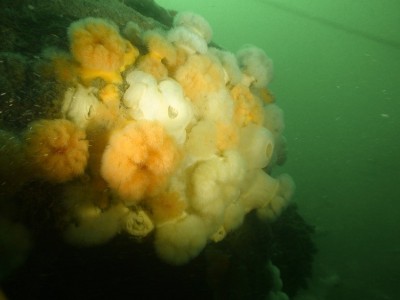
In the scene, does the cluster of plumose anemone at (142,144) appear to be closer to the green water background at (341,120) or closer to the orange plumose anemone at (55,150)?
the orange plumose anemone at (55,150)

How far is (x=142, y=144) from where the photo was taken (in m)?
2.97

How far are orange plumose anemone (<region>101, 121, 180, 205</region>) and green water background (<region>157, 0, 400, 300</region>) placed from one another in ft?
23.7

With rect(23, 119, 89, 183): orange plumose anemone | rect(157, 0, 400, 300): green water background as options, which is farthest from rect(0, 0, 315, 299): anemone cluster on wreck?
rect(157, 0, 400, 300): green water background

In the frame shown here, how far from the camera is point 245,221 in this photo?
4996 mm

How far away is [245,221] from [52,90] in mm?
3338

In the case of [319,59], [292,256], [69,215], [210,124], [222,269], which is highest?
[210,124]

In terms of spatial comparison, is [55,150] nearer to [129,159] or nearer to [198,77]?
[129,159]

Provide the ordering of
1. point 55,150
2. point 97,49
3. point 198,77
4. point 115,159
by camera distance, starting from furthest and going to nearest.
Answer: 1. point 198,77
2. point 97,49
3. point 115,159
4. point 55,150

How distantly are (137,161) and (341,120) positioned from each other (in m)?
26.5

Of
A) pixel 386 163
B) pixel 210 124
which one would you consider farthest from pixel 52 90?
pixel 386 163

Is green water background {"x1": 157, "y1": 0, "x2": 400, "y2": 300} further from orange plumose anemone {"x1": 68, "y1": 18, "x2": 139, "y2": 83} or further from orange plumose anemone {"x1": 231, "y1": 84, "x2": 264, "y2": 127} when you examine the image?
orange plumose anemone {"x1": 68, "y1": 18, "x2": 139, "y2": 83}

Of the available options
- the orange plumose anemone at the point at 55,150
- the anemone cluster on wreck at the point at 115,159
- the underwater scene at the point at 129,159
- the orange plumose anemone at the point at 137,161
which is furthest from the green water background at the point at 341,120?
the orange plumose anemone at the point at 55,150

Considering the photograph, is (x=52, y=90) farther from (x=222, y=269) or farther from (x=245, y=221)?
(x=245, y=221)

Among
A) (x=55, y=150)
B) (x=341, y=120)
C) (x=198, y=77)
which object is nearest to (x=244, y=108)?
(x=198, y=77)
